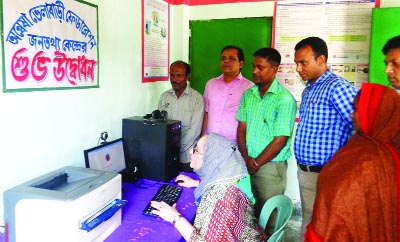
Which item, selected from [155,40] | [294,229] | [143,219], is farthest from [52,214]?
[294,229]

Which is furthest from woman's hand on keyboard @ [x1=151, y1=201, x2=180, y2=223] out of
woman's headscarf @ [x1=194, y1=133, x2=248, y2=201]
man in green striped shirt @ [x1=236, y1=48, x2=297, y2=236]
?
man in green striped shirt @ [x1=236, y1=48, x2=297, y2=236]

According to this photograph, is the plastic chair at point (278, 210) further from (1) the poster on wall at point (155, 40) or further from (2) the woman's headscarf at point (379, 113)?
(1) the poster on wall at point (155, 40)

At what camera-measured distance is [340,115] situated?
1.78m

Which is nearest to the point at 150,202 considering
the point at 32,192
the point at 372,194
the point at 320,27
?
the point at 32,192

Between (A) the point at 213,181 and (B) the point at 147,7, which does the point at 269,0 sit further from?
(A) the point at 213,181

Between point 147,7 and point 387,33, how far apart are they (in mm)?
1911

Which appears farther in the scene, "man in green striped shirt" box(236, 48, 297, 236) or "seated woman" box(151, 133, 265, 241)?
"man in green striped shirt" box(236, 48, 297, 236)

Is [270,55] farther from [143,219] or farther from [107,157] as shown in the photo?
[143,219]

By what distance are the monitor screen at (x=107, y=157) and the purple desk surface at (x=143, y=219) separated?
6.0 inches

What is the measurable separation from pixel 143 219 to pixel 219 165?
1.46 feet

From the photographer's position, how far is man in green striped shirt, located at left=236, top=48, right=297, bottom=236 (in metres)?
2.12

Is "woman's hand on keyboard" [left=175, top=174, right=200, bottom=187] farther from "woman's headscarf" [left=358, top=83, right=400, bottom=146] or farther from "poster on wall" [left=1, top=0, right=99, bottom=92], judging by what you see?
"woman's headscarf" [left=358, top=83, right=400, bottom=146]

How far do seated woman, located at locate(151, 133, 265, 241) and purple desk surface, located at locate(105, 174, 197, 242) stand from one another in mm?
49

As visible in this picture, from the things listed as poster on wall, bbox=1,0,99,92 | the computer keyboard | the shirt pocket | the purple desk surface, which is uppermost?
poster on wall, bbox=1,0,99,92
